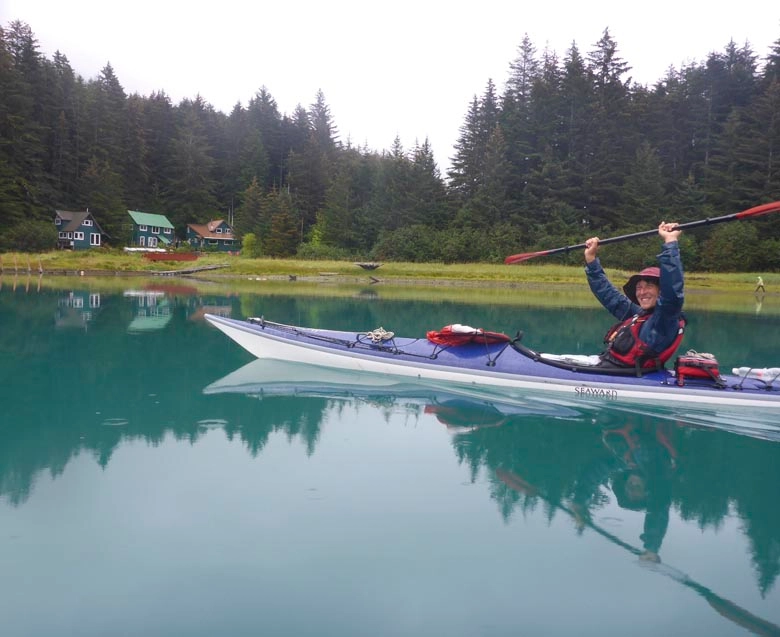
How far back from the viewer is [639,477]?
6.62 meters

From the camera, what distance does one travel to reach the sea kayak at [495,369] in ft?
27.9

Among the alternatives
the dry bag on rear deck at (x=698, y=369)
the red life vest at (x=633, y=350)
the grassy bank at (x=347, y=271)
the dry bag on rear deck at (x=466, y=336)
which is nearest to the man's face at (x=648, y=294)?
the red life vest at (x=633, y=350)

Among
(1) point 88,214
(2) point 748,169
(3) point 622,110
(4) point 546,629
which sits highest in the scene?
(3) point 622,110

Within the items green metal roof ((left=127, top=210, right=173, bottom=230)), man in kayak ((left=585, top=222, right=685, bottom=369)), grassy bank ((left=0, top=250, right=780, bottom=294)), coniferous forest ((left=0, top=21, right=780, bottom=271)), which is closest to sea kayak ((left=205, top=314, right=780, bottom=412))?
man in kayak ((left=585, top=222, right=685, bottom=369))

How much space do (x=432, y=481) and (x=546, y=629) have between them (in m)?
2.46

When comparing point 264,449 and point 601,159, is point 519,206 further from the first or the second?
point 264,449

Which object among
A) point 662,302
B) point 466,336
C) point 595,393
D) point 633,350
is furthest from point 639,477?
point 466,336

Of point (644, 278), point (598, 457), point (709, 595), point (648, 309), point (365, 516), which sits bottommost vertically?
point (709, 595)

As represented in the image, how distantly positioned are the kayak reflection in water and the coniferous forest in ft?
124

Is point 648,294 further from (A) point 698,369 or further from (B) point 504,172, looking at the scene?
(B) point 504,172

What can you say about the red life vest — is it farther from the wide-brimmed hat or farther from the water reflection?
the water reflection

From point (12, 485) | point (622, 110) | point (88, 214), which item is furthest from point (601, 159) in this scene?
point (12, 485)

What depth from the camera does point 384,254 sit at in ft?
176

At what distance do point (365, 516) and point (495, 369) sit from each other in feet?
15.6
